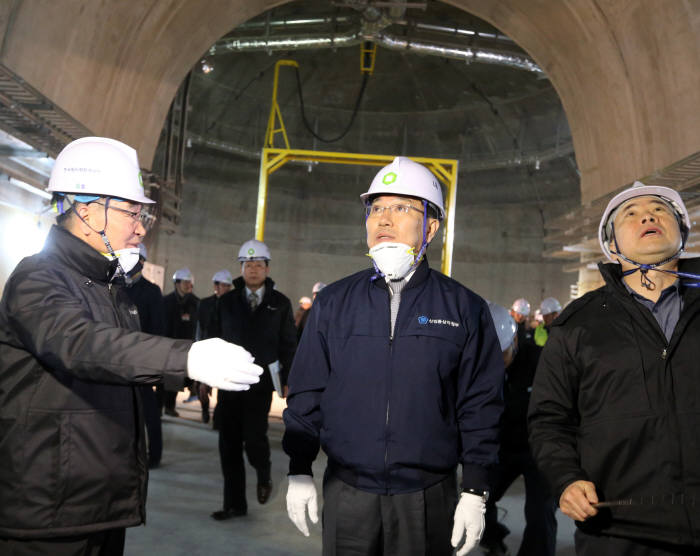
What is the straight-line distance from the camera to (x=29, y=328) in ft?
6.40

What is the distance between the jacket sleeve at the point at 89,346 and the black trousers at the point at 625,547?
1631 mm

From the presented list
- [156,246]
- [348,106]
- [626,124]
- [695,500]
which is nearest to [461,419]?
[695,500]

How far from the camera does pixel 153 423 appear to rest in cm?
618

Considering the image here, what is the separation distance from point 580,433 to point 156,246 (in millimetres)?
14718

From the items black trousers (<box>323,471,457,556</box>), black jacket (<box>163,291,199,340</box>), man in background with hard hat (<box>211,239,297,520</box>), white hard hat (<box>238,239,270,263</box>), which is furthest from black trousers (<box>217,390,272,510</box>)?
black jacket (<box>163,291,199,340</box>)

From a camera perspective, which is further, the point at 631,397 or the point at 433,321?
the point at 433,321

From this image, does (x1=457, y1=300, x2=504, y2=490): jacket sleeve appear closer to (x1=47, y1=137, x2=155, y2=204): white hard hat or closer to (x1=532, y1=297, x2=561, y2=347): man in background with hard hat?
(x1=47, y1=137, x2=155, y2=204): white hard hat

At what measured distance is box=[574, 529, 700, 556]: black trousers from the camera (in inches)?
85.4

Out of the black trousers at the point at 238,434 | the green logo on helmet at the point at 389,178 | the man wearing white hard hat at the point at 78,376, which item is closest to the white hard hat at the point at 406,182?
the green logo on helmet at the point at 389,178

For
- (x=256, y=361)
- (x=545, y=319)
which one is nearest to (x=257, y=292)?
(x=256, y=361)

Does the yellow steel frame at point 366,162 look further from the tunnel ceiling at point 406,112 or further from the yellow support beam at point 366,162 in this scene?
the tunnel ceiling at point 406,112

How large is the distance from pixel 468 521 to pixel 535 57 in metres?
6.63

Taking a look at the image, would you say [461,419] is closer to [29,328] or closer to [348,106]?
[29,328]

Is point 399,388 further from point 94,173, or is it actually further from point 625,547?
point 94,173
